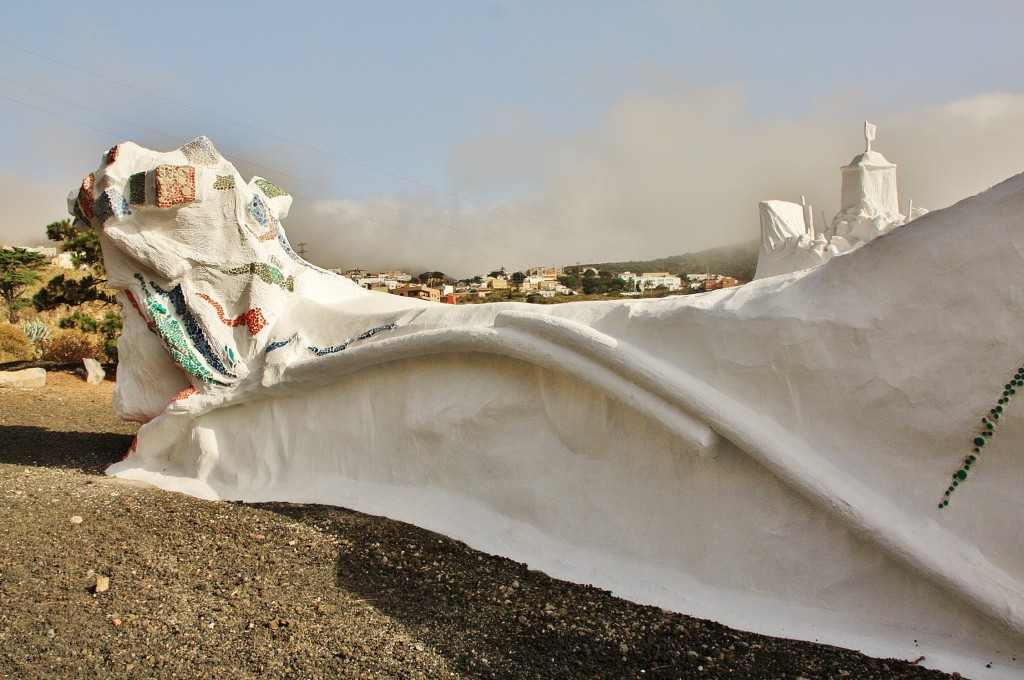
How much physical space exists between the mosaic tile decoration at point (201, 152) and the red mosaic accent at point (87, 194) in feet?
2.14

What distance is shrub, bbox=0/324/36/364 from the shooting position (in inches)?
493

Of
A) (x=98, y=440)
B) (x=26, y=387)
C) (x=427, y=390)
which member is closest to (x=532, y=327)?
(x=427, y=390)

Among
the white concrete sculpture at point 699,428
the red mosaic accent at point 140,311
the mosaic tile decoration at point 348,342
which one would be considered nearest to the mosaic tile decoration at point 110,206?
the white concrete sculpture at point 699,428

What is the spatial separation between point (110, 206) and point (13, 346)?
32.3 feet

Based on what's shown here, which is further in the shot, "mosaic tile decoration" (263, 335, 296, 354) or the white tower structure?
the white tower structure

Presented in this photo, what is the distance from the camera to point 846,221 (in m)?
6.34

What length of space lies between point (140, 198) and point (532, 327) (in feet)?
10.3

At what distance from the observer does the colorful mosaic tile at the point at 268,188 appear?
213 inches

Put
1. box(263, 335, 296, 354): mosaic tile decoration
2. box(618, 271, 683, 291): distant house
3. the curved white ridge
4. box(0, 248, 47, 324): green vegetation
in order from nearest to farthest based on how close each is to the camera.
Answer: the curved white ridge < box(263, 335, 296, 354): mosaic tile decoration < box(0, 248, 47, 324): green vegetation < box(618, 271, 683, 291): distant house

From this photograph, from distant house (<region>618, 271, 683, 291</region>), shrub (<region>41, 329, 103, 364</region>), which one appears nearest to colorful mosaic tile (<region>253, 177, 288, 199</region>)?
shrub (<region>41, 329, 103, 364</region>)

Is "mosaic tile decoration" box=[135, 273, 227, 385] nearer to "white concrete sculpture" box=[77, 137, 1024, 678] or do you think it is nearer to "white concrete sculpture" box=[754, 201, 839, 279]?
"white concrete sculpture" box=[77, 137, 1024, 678]

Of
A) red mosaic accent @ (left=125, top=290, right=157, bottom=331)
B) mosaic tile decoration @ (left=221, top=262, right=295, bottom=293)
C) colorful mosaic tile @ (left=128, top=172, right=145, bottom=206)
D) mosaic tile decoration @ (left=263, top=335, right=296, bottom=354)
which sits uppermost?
colorful mosaic tile @ (left=128, top=172, right=145, bottom=206)

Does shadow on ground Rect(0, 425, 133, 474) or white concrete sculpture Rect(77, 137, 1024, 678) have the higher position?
white concrete sculpture Rect(77, 137, 1024, 678)

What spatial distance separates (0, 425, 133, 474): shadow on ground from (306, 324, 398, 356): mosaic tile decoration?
196 cm
